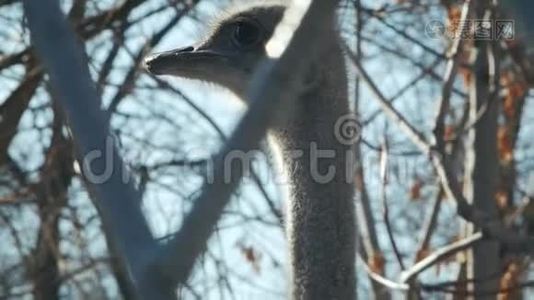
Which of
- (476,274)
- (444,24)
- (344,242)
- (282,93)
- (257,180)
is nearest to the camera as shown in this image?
(282,93)

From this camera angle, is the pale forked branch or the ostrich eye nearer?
the pale forked branch

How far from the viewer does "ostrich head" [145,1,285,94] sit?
321 centimetres

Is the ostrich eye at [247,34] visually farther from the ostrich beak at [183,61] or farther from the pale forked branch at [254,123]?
the pale forked branch at [254,123]

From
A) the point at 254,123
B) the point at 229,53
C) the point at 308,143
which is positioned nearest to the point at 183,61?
the point at 229,53

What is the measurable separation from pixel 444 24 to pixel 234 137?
12.7ft

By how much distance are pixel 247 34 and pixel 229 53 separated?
60 millimetres

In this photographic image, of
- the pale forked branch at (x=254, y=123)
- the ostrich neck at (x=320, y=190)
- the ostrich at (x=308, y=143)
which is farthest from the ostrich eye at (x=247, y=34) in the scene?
the pale forked branch at (x=254, y=123)

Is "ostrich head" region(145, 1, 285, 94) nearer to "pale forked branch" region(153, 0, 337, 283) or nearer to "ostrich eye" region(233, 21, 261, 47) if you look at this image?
"ostrich eye" region(233, 21, 261, 47)

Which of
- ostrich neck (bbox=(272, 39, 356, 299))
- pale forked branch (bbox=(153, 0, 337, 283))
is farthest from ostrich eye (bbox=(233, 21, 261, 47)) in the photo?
pale forked branch (bbox=(153, 0, 337, 283))

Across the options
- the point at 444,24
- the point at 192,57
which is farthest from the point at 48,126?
the point at 192,57

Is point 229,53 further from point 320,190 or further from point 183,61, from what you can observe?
point 320,190

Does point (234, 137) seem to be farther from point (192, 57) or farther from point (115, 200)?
point (192, 57)

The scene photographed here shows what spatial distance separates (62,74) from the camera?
4.12 ft

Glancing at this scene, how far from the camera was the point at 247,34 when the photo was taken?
3.28 metres
